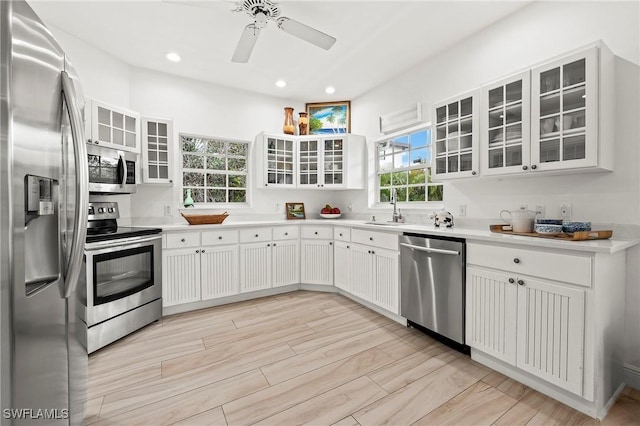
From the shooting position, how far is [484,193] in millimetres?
2744

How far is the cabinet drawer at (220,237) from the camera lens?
3.25 metres

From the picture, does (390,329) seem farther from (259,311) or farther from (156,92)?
(156,92)

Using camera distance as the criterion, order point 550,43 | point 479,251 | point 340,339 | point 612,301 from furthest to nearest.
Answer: point 340,339, point 550,43, point 479,251, point 612,301

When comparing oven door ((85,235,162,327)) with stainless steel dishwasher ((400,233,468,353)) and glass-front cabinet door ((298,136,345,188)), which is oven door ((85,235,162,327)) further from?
stainless steel dishwasher ((400,233,468,353))

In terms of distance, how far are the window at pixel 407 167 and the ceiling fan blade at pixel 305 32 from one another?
1.58 m

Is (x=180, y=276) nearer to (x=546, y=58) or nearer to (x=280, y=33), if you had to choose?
(x=280, y=33)

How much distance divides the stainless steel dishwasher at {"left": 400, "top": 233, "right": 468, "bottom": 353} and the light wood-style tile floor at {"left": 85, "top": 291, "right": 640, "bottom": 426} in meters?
0.19

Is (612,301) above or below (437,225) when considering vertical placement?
below

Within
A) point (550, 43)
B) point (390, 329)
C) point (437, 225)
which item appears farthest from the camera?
point (437, 225)

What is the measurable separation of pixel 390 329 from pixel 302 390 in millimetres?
1193

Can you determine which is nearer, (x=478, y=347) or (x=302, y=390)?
(x=302, y=390)

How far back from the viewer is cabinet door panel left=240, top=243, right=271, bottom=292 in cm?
349

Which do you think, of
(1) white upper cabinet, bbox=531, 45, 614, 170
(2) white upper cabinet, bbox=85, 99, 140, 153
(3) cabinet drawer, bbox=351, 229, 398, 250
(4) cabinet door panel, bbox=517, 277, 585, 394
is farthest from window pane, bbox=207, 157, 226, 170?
(4) cabinet door panel, bbox=517, 277, 585, 394

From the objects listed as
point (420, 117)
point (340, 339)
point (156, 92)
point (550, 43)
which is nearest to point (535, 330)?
point (340, 339)
